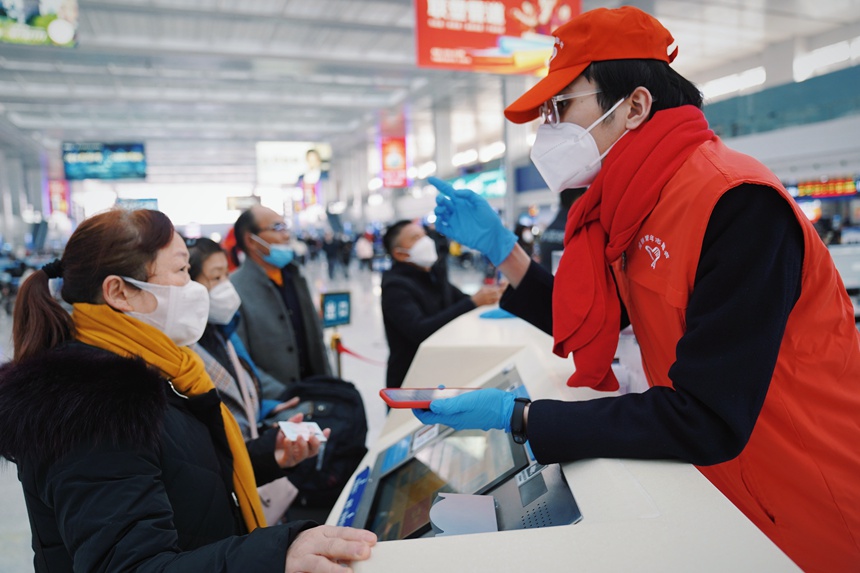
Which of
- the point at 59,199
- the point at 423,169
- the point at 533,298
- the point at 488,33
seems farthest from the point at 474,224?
the point at 59,199

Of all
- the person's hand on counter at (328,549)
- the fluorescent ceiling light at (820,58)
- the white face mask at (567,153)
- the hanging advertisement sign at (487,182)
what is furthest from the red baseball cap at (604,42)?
the hanging advertisement sign at (487,182)

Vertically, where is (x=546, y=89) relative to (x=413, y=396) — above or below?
above

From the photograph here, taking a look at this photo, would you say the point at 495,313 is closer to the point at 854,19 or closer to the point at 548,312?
the point at 548,312

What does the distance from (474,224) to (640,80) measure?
23.3 inches

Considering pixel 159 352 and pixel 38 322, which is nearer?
pixel 38 322

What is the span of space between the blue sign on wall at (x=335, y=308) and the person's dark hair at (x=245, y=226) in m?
0.78

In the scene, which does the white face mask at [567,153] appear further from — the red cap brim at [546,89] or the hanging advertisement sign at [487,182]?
the hanging advertisement sign at [487,182]

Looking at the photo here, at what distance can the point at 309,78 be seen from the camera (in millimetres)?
14555

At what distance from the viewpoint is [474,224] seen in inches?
60.4

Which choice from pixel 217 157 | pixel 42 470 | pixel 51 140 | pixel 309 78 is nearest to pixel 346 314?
pixel 42 470

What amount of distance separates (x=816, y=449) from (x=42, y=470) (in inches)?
51.4

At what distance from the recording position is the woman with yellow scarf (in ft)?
2.80

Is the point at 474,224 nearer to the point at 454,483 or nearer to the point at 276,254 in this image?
the point at 454,483

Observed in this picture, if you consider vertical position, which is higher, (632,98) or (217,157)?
(217,157)
